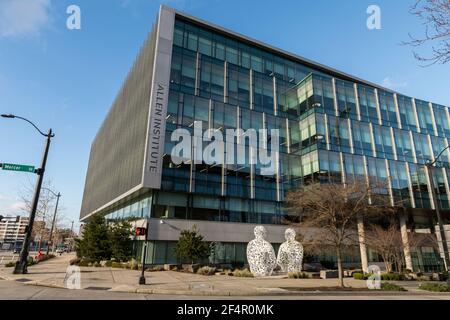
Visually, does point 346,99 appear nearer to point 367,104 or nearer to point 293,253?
point 367,104

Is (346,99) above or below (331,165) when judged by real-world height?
above

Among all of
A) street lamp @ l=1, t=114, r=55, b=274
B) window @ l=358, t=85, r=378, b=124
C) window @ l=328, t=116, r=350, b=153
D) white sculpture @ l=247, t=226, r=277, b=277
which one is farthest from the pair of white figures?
window @ l=358, t=85, r=378, b=124

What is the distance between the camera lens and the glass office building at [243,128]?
101ft

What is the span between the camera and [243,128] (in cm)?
3628

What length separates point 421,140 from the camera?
42.8 meters

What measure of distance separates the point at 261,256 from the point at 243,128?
57.8 feet

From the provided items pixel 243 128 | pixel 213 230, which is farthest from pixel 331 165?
pixel 213 230

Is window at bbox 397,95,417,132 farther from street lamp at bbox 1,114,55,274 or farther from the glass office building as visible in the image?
street lamp at bbox 1,114,55,274

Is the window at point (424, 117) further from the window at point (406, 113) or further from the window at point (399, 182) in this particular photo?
the window at point (399, 182)

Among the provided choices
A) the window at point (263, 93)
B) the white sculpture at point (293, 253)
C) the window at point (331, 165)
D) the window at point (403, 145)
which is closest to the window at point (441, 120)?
the window at point (403, 145)

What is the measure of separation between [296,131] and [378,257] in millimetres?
20218

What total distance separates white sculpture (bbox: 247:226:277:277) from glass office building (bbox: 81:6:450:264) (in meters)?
8.06

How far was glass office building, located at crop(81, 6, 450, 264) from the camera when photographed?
1213 inches
